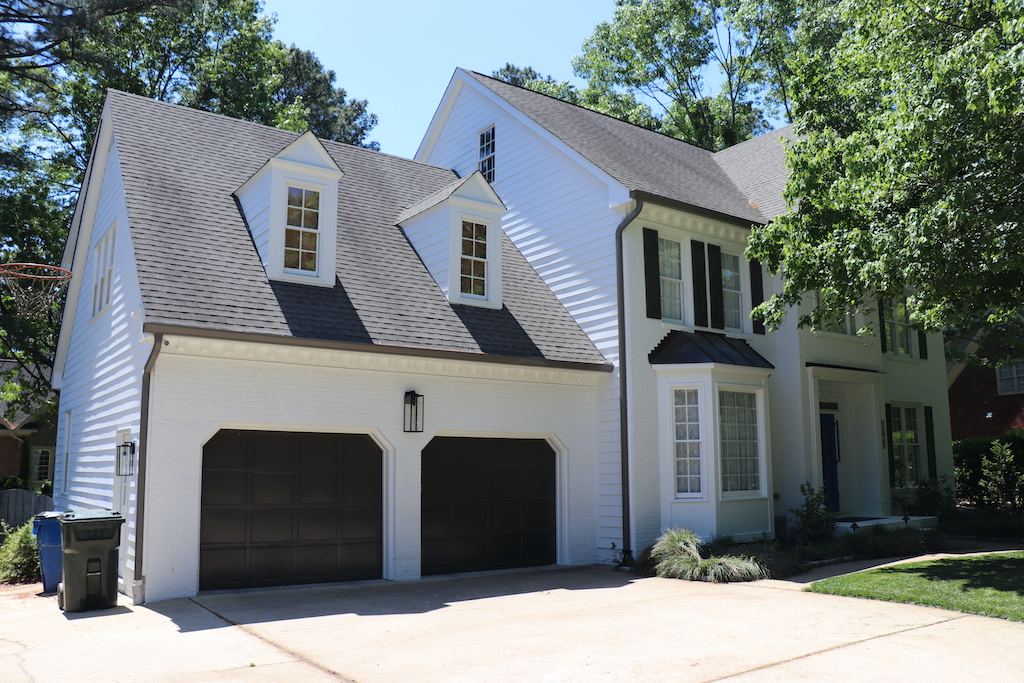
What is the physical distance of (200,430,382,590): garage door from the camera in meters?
10.3

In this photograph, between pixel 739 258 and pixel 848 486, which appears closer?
pixel 739 258

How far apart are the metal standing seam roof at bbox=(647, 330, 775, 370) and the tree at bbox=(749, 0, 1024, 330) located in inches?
39.3

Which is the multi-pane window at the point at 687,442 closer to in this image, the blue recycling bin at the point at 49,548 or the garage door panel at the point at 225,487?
the garage door panel at the point at 225,487

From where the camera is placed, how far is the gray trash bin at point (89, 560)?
9.08m

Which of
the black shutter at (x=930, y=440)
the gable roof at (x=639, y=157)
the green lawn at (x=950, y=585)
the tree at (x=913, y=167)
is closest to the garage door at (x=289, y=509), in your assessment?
the green lawn at (x=950, y=585)

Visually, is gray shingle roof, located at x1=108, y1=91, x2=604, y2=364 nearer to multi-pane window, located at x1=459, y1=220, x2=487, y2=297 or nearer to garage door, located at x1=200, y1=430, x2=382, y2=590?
multi-pane window, located at x1=459, y1=220, x2=487, y2=297

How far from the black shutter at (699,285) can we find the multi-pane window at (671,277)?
244 mm

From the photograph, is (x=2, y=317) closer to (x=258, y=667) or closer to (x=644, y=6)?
(x=258, y=667)

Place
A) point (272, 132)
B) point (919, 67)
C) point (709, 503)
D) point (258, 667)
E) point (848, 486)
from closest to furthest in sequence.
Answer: point (258, 667), point (919, 67), point (709, 503), point (272, 132), point (848, 486)

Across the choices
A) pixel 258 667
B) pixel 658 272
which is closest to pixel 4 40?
pixel 658 272

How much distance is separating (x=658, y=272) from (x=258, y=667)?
970cm

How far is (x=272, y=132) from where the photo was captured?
Result: 1553 cm

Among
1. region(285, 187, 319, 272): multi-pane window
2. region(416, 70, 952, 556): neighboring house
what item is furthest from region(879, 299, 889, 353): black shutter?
region(285, 187, 319, 272): multi-pane window

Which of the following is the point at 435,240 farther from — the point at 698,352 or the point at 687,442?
Answer: the point at 687,442
